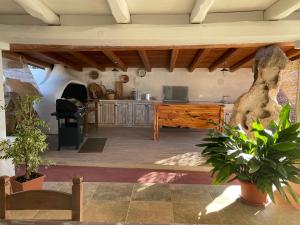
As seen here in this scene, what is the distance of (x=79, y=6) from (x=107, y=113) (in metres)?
6.07

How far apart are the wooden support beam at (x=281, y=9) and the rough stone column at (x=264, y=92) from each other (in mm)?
1376

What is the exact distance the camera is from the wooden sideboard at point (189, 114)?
595cm

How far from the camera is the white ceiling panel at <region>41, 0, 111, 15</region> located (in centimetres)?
212

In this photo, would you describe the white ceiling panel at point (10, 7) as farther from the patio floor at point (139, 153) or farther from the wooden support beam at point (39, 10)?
the patio floor at point (139, 153)

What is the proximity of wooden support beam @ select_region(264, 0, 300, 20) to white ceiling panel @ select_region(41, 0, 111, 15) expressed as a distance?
165 cm

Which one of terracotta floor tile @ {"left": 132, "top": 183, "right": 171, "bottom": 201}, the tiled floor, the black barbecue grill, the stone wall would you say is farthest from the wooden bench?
the stone wall

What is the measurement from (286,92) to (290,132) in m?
6.94

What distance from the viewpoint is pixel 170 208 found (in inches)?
71.9

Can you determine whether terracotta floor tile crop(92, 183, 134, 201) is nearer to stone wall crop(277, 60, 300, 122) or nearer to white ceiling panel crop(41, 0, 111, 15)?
white ceiling panel crop(41, 0, 111, 15)

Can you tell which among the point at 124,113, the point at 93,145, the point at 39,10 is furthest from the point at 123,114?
the point at 39,10

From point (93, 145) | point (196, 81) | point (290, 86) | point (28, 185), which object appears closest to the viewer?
point (28, 185)

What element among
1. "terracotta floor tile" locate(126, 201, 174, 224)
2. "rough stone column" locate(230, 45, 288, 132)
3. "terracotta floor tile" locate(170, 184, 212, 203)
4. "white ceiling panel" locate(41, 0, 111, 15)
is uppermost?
"white ceiling panel" locate(41, 0, 111, 15)

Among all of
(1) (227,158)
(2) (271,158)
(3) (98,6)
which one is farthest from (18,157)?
(2) (271,158)

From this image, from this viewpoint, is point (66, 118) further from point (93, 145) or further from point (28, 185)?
point (28, 185)
